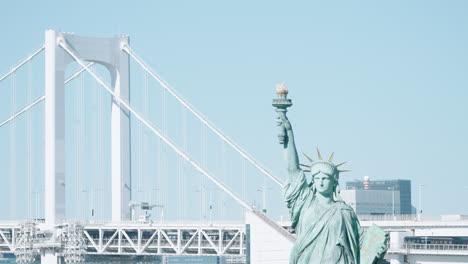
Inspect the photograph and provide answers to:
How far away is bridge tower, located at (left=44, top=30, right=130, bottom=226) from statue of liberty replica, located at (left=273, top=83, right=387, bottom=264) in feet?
145

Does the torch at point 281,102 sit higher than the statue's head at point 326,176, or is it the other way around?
the torch at point 281,102

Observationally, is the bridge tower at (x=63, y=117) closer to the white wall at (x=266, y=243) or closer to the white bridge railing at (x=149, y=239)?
the white bridge railing at (x=149, y=239)

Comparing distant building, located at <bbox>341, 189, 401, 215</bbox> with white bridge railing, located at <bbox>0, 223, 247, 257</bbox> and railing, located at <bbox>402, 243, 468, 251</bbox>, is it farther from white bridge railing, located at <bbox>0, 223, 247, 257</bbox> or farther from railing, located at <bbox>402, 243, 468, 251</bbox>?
railing, located at <bbox>402, 243, 468, 251</bbox>

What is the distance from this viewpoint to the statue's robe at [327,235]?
1711cm

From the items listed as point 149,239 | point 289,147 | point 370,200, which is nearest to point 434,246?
point 149,239

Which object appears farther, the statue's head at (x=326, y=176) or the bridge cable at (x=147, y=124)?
the bridge cable at (x=147, y=124)

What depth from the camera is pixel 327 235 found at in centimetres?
1716

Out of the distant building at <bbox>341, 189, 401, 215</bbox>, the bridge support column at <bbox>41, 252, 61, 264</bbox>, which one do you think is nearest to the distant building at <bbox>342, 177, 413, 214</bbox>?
the distant building at <bbox>341, 189, 401, 215</bbox>

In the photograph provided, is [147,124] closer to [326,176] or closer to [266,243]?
[266,243]

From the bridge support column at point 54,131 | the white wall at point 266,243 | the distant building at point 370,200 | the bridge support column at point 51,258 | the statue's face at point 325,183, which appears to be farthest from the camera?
the distant building at point 370,200

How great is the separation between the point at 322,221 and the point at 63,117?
154 feet

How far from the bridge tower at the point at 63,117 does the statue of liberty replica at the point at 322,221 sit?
145 feet

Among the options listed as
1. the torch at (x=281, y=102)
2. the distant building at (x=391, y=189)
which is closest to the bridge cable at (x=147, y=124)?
the torch at (x=281, y=102)

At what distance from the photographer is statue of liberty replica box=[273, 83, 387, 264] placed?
17.1 m
